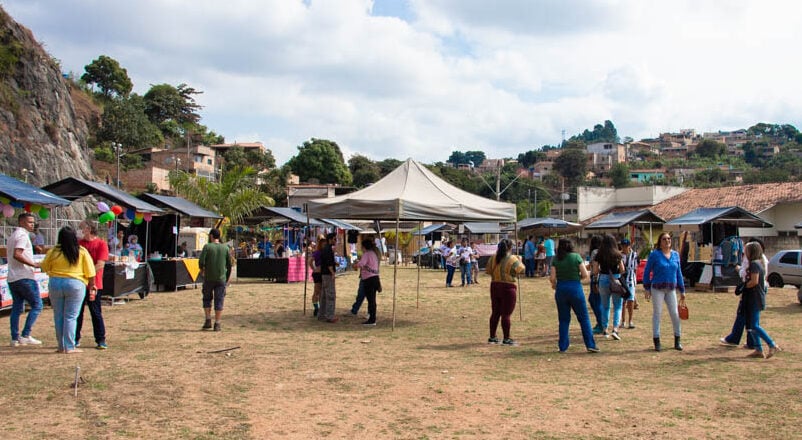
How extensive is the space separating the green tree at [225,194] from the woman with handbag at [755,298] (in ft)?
75.0

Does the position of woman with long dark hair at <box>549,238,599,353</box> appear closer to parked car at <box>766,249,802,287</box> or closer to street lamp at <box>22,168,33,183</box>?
parked car at <box>766,249,802,287</box>

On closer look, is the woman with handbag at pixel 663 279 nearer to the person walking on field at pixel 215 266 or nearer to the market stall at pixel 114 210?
the person walking on field at pixel 215 266

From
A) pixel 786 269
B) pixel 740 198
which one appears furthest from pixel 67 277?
pixel 740 198

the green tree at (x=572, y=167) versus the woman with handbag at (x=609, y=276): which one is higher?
the green tree at (x=572, y=167)

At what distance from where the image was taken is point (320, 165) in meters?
83.8

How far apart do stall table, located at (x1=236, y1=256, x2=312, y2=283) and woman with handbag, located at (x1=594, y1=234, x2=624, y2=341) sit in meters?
13.4

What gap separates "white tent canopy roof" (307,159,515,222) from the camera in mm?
11859

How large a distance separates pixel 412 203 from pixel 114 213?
868 cm

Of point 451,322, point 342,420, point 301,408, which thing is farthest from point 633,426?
point 451,322

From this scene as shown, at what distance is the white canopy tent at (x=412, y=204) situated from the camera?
1184cm

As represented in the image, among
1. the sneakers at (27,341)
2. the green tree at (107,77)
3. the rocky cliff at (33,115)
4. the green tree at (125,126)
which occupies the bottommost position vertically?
the sneakers at (27,341)

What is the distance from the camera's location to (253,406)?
6262mm

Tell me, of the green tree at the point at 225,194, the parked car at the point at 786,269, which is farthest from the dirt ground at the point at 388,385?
the green tree at the point at 225,194

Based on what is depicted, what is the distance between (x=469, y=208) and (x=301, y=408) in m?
6.87
